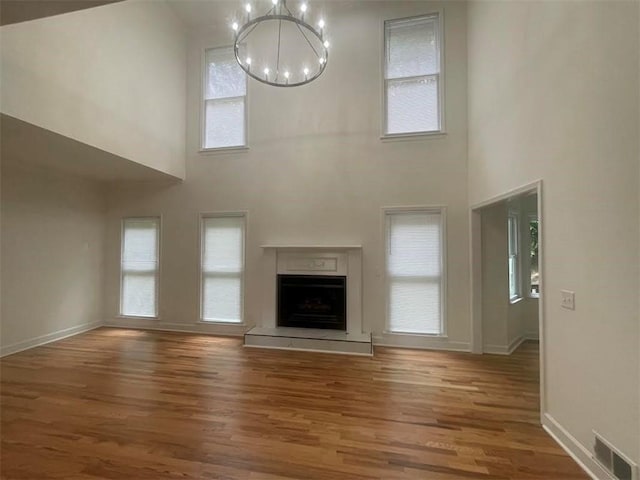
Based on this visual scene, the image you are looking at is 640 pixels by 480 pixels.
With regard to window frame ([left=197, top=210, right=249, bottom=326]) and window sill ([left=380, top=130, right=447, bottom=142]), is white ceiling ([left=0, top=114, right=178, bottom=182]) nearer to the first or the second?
window frame ([left=197, top=210, right=249, bottom=326])

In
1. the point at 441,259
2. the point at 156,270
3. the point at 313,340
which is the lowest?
the point at 313,340

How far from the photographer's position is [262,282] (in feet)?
15.7

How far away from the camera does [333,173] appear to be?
4695 mm

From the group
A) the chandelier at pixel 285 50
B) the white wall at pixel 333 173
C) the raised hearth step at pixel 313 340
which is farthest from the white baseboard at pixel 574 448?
the chandelier at pixel 285 50

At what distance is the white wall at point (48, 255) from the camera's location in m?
4.11

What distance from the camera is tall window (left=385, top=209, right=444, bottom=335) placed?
4402mm

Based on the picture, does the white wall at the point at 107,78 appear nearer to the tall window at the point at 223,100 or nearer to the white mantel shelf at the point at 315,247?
the tall window at the point at 223,100

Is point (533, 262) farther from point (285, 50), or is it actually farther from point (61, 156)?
point (61, 156)

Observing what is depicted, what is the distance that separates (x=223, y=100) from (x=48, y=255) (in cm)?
371

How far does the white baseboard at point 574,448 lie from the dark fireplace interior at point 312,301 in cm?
268

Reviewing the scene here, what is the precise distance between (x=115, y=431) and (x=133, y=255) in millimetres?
3799

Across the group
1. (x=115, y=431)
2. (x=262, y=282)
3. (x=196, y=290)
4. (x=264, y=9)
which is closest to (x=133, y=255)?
(x=196, y=290)

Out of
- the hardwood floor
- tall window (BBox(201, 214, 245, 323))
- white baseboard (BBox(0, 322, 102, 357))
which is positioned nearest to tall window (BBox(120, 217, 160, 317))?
white baseboard (BBox(0, 322, 102, 357))

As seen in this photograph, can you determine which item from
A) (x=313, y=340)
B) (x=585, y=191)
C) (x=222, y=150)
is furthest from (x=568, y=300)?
(x=222, y=150)
